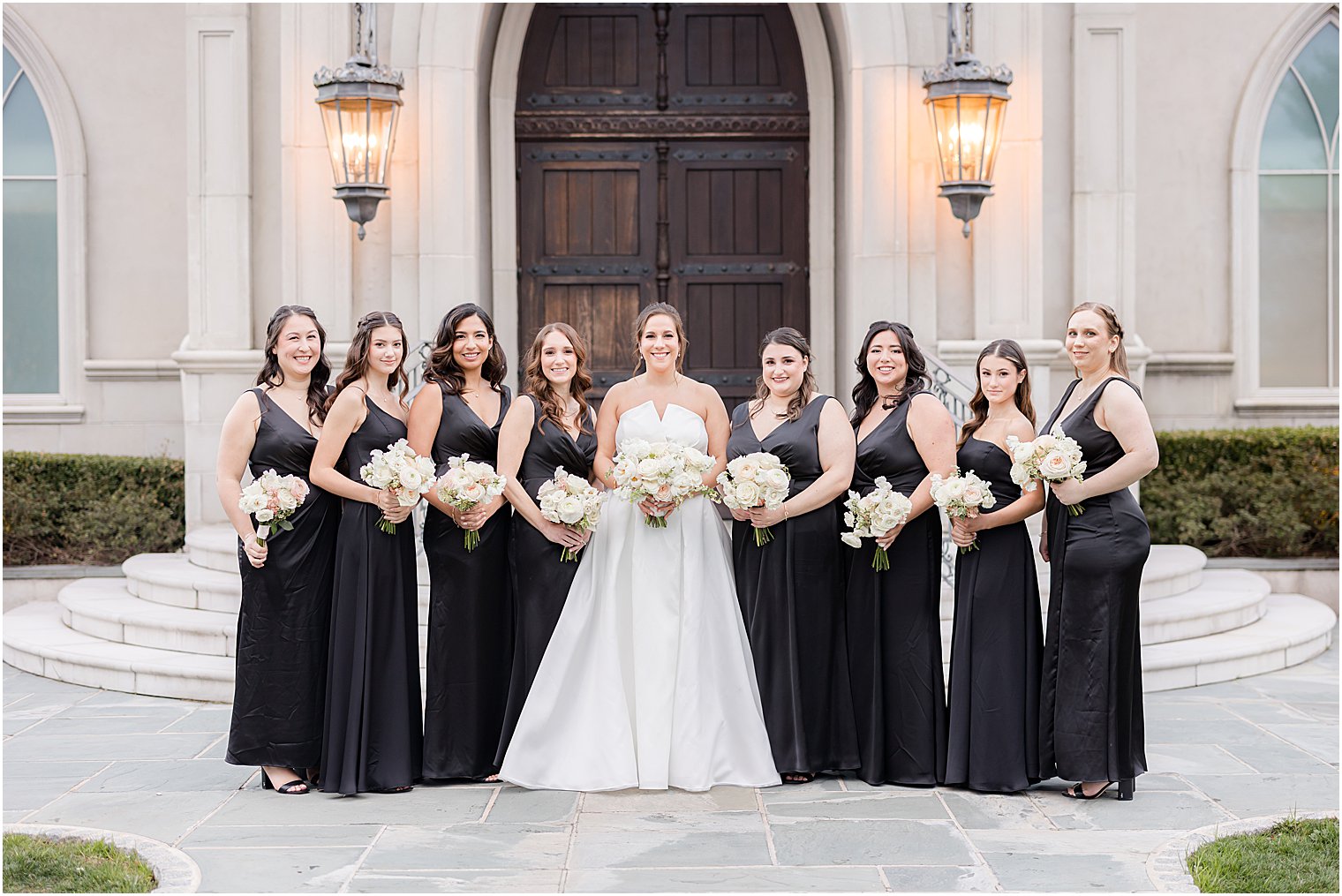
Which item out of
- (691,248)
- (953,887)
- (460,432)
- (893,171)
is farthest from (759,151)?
(953,887)

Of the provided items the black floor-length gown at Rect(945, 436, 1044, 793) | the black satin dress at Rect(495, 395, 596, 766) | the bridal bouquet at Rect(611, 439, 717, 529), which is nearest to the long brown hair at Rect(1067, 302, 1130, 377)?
the black floor-length gown at Rect(945, 436, 1044, 793)

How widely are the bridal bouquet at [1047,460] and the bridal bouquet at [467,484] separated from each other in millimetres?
2348

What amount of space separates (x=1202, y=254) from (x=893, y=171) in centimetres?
511

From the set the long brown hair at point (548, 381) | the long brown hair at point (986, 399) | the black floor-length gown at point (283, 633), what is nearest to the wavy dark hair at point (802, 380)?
the long brown hair at point (986, 399)

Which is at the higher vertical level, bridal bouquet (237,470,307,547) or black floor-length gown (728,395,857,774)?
bridal bouquet (237,470,307,547)

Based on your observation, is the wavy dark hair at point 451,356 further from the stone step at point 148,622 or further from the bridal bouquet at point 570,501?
the stone step at point 148,622

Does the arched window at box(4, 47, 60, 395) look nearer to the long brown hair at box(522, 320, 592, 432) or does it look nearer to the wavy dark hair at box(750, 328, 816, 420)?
the long brown hair at box(522, 320, 592, 432)

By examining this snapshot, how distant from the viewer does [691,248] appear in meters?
12.0

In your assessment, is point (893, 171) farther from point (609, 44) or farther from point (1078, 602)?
point (1078, 602)

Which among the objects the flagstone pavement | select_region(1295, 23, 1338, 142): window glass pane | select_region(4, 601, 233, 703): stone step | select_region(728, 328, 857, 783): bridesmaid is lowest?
the flagstone pavement

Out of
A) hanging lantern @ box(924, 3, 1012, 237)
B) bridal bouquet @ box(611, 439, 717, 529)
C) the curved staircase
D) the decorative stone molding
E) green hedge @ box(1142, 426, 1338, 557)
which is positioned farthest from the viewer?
the decorative stone molding

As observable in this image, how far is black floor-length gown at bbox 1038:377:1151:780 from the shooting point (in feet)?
20.2

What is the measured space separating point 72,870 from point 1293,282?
1298 centimetres

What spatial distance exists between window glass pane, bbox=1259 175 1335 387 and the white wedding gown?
9.71 m
